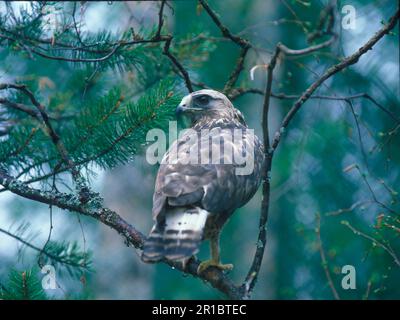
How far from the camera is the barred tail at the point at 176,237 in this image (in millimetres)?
2852

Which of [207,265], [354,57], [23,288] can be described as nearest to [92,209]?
[23,288]

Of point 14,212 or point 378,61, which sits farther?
point 14,212

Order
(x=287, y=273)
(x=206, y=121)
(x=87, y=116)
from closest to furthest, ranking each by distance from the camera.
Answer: (x=87, y=116) < (x=206, y=121) < (x=287, y=273)

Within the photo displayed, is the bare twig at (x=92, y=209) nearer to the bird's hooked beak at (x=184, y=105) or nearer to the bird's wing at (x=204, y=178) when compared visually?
the bird's wing at (x=204, y=178)

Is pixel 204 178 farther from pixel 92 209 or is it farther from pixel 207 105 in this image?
pixel 207 105

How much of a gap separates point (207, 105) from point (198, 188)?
3.45 ft

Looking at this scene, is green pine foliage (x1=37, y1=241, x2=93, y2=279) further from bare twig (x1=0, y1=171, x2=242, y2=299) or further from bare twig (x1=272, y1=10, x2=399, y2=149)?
bare twig (x1=272, y1=10, x2=399, y2=149)

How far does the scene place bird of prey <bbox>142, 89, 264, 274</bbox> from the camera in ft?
9.55

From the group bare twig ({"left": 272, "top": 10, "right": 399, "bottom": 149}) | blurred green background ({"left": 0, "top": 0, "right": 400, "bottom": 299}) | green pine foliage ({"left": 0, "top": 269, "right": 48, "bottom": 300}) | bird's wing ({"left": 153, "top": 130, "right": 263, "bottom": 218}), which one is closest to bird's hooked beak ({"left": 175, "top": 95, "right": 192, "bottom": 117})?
bird's wing ({"left": 153, "top": 130, "right": 263, "bottom": 218})

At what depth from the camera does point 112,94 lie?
11.5 ft

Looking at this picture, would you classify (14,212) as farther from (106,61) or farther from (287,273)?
(106,61)

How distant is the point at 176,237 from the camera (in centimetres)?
291
